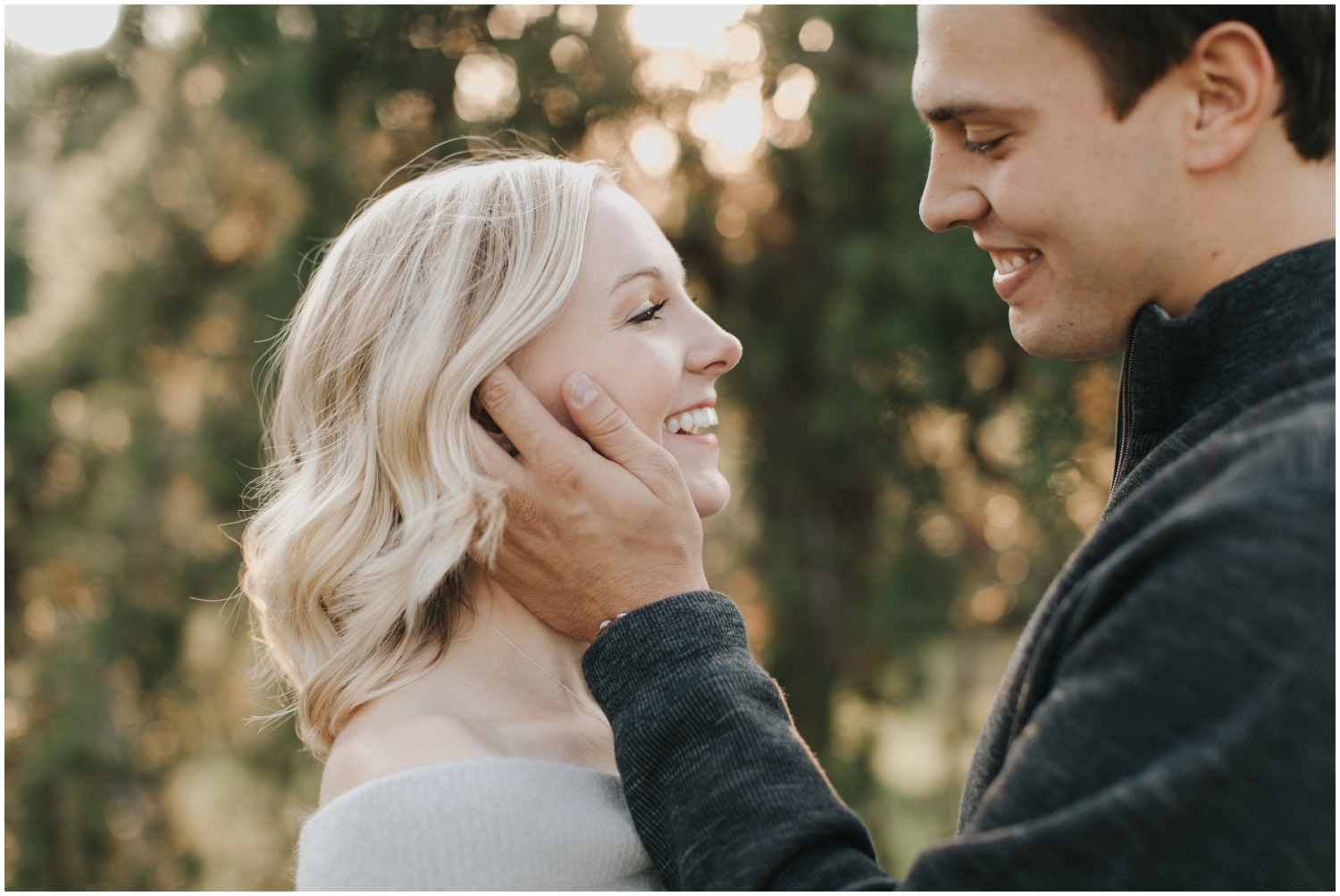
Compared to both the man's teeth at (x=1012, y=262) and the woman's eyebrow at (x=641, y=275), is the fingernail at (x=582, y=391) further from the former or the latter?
the man's teeth at (x=1012, y=262)

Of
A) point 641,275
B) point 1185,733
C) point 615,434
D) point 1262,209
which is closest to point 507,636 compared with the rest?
point 615,434

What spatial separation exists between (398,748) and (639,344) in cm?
75

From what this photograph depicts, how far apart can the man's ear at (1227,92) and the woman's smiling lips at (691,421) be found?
0.87 meters

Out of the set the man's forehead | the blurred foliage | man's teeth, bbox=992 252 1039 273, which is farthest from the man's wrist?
the blurred foliage

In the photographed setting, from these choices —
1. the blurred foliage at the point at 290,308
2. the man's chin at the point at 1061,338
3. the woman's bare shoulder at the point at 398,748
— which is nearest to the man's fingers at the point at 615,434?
the woman's bare shoulder at the point at 398,748

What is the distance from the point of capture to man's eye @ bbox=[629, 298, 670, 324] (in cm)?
169

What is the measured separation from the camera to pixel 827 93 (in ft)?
9.38

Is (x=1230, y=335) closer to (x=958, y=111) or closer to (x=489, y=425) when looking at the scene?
(x=958, y=111)

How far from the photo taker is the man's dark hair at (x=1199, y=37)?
1.16 meters

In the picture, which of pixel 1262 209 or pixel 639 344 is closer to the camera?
pixel 1262 209

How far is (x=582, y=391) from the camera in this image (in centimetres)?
157

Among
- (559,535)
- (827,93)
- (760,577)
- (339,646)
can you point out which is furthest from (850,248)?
(339,646)

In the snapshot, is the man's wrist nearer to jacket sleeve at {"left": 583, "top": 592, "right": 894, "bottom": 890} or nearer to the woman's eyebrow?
jacket sleeve at {"left": 583, "top": 592, "right": 894, "bottom": 890}

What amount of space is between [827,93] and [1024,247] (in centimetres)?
166
